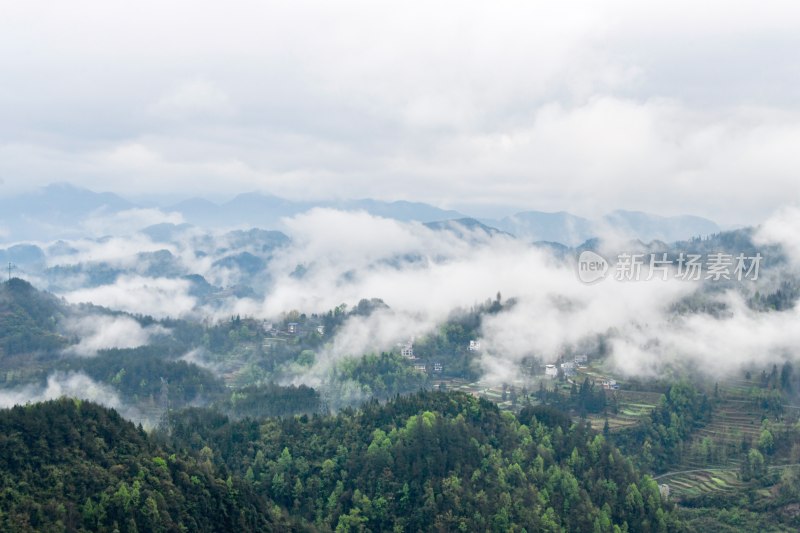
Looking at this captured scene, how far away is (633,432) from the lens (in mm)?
108500

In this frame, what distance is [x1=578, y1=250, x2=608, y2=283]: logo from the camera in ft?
537

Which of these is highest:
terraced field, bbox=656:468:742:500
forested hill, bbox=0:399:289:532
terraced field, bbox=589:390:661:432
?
forested hill, bbox=0:399:289:532

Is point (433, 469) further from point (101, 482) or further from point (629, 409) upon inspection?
point (629, 409)

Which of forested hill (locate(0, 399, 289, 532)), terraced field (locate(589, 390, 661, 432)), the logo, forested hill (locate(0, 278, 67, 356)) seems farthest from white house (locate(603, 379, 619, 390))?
forested hill (locate(0, 278, 67, 356))

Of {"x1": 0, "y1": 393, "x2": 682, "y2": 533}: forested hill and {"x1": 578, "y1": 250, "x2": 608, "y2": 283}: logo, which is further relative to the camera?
{"x1": 578, "y1": 250, "x2": 608, "y2": 283}: logo

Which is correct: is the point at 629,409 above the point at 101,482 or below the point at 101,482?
below

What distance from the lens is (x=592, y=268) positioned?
164 metres

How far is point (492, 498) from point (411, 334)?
10151 centimetres

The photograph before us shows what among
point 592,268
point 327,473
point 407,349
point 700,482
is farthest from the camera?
point 592,268

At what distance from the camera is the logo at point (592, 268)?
537 ft

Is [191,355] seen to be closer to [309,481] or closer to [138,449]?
[309,481]

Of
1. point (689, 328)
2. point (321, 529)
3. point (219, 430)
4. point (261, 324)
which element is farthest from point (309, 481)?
point (261, 324)

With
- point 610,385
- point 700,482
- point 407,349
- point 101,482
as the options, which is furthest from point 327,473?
point 407,349

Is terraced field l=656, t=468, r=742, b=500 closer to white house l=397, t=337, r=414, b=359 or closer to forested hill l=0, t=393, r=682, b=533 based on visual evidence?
forested hill l=0, t=393, r=682, b=533
